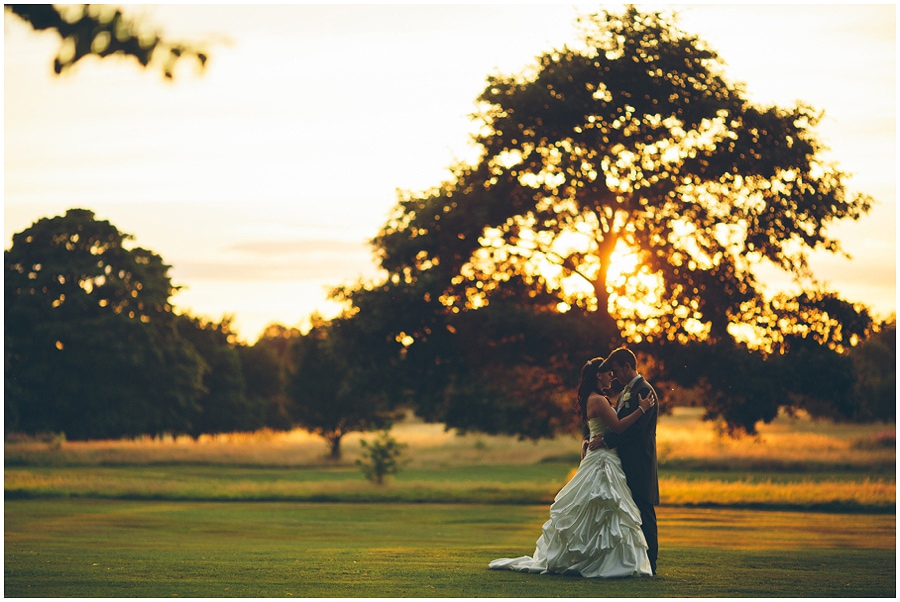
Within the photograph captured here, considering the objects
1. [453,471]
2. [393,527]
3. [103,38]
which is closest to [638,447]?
[103,38]

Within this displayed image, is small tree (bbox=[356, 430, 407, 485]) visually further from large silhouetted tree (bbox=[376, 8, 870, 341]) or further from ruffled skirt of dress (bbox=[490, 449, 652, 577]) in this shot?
ruffled skirt of dress (bbox=[490, 449, 652, 577])

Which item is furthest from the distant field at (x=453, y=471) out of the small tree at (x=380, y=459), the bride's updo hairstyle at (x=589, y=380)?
the bride's updo hairstyle at (x=589, y=380)

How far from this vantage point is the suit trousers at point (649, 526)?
12.2 m

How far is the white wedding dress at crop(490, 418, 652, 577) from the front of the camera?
38.6 ft

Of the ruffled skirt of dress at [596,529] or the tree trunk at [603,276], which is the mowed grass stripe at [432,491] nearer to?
the tree trunk at [603,276]

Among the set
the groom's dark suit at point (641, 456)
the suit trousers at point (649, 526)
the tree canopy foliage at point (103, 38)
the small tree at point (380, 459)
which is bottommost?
the small tree at point (380, 459)

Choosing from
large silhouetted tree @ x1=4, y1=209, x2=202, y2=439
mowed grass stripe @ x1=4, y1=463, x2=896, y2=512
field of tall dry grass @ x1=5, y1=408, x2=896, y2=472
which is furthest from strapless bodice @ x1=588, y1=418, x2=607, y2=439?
large silhouetted tree @ x1=4, y1=209, x2=202, y2=439

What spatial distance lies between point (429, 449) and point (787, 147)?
133 ft

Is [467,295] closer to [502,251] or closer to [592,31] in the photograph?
[502,251]

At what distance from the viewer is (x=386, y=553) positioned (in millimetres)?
14844

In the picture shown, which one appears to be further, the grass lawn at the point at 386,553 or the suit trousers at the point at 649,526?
the suit trousers at the point at 649,526

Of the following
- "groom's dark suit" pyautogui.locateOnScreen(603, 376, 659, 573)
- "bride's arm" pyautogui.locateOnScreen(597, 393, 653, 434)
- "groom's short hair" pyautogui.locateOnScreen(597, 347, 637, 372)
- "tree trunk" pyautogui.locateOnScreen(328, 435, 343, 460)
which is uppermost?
"groom's short hair" pyautogui.locateOnScreen(597, 347, 637, 372)

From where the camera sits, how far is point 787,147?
30.3m

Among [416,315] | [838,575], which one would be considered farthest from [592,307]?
[838,575]
